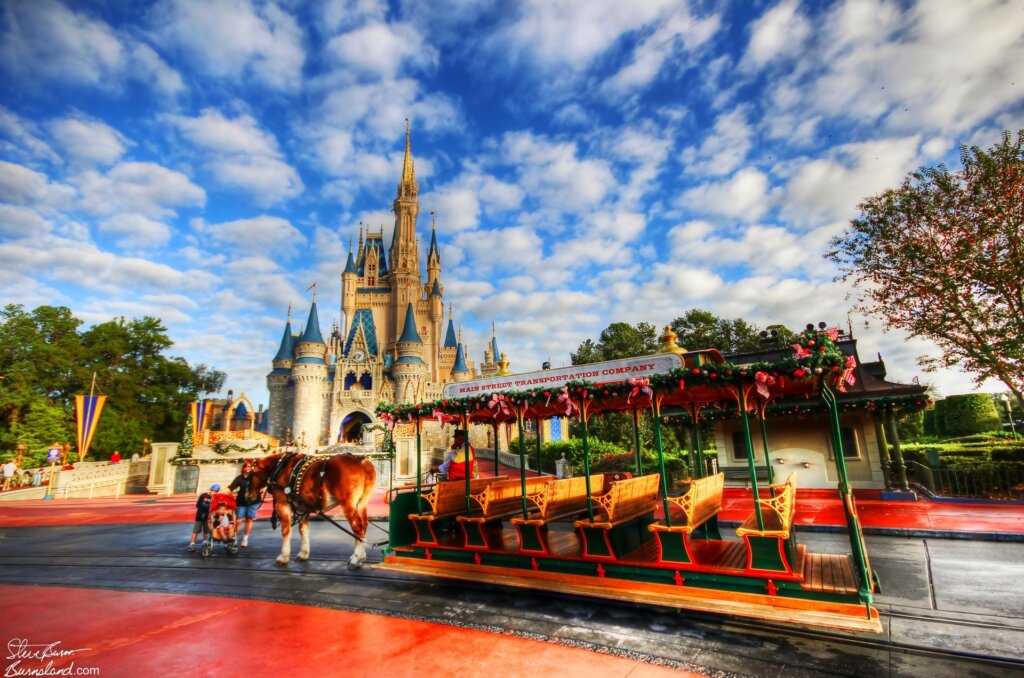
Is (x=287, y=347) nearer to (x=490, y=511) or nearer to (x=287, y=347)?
(x=287, y=347)

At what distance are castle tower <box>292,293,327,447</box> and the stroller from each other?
3983 cm

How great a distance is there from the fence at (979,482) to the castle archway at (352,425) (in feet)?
151

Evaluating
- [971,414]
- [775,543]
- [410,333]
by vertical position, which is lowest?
[775,543]

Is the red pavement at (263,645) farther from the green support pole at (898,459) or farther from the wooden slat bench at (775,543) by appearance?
the green support pole at (898,459)

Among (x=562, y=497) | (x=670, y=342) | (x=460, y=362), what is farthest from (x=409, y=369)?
(x=670, y=342)

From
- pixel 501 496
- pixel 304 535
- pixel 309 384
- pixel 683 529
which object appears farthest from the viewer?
pixel 309 384

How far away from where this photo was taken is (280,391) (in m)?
53.2

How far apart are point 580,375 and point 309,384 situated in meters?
48.8

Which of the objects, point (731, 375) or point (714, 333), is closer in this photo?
point (731, 375)

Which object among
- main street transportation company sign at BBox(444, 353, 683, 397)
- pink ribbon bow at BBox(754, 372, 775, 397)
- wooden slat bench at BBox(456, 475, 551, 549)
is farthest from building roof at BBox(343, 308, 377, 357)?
pink ribbon bow at BBox(754, 372, 775, 397)

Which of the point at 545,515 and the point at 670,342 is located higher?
the point at 670,342

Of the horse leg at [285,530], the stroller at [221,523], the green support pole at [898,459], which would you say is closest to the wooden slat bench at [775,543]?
the horse leg at [285,530]

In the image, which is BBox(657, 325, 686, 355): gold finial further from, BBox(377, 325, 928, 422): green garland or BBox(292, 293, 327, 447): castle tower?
BBox(292, 293, 327, 447): castle tower

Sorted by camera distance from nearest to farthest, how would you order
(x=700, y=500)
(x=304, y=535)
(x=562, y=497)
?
(x=700, y=500)
(x=562, y=497)
(x=304, y=535)
